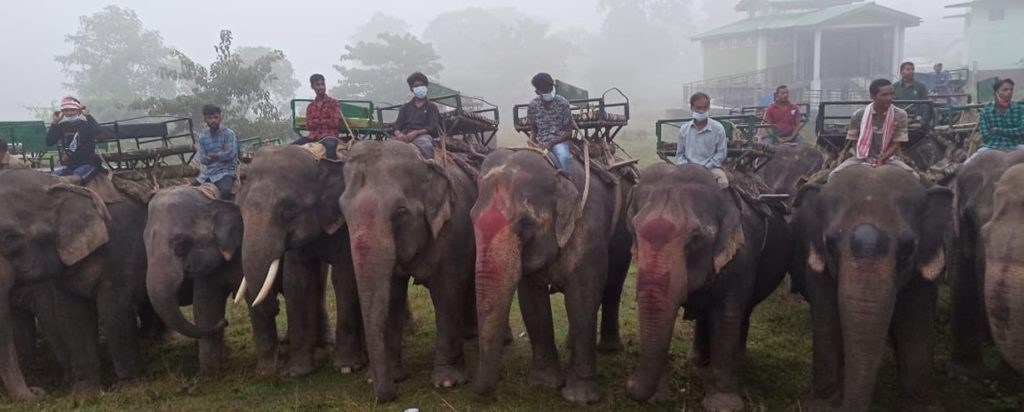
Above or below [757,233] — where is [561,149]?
above

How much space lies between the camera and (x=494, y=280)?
18.2 feet

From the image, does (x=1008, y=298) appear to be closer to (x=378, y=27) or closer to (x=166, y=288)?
(x=166, y=288)

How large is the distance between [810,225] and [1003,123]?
2.91 meters

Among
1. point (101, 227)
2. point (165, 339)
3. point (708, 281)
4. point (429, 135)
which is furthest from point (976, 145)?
point (165, 339)

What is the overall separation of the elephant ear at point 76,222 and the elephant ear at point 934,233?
6710mm

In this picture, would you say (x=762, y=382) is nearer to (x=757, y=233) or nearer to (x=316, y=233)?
(x=757, y=233)

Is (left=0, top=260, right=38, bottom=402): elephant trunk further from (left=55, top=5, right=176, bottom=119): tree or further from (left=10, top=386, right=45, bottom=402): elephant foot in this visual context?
(left=55, top=5, right=176, bottom=119): tree

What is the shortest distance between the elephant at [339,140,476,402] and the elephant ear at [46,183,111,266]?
2.42 meters

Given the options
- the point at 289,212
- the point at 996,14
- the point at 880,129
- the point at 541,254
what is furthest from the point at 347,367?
the point at 996,14

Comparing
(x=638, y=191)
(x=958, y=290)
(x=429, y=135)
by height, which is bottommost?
(x=958, y=290)

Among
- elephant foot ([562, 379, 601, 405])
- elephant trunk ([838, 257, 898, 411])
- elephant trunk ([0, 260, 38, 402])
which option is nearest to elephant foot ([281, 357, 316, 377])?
elephant trunk ([0, 260, 38, 402])

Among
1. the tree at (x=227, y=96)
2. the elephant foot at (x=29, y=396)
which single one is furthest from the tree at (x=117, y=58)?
the elephant foot at (x=29, y=396)

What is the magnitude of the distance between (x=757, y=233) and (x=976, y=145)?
3.38 m

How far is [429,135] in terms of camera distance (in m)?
7.52
